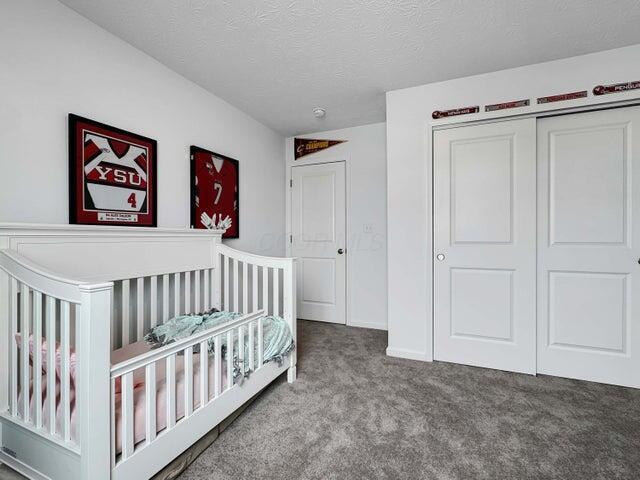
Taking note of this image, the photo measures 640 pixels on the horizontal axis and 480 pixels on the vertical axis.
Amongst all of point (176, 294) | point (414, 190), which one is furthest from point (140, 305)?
point (414, 190)

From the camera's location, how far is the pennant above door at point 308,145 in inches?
138

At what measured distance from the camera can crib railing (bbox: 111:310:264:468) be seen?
99 centimetres

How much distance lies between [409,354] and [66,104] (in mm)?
2779

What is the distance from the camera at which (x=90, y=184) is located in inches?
65.6

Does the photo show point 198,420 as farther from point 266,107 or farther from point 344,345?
point 266,107

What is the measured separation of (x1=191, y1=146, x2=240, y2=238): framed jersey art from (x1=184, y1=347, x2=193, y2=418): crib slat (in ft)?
4.41

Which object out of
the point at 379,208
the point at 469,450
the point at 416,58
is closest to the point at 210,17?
the point at 416,58

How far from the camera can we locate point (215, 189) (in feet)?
8.45

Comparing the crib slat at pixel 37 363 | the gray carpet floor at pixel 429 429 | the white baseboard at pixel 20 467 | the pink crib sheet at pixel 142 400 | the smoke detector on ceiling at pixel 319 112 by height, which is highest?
the smoke detector on ceiling at pixel 319 112

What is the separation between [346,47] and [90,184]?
5.70 ft

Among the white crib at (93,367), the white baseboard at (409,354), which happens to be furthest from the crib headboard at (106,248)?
the white baseboard at (409,354)

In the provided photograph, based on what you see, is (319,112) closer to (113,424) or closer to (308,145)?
(308,145)

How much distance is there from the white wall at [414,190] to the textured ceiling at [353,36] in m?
0.10

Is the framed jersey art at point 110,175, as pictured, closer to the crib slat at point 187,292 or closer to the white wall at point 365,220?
the crib slat at point 187,292
